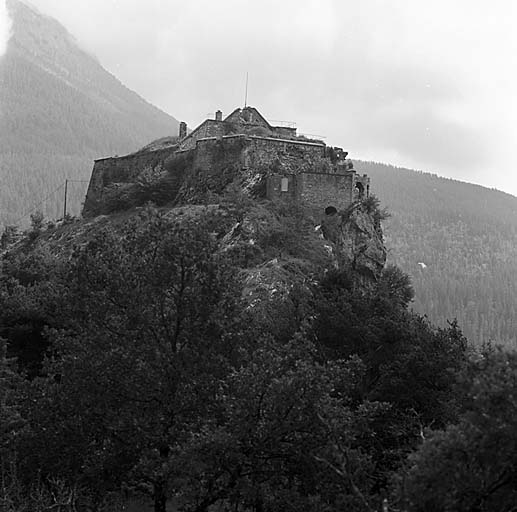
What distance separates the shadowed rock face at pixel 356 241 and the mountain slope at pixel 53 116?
71.3 metres

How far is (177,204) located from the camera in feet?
131

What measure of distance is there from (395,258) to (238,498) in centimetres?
12532

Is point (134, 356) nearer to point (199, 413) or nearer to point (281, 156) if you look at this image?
point (199, 413)

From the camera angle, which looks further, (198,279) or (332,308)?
(332,308)

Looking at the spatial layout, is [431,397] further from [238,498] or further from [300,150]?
[300,150]

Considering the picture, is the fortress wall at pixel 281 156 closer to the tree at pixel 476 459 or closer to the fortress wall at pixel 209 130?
the fortress wall at pixel 209 130

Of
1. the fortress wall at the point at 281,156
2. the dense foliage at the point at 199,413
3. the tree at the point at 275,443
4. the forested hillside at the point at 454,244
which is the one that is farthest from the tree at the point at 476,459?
the forested hillside at the point at 454,244

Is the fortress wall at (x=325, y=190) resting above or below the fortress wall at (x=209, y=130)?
below

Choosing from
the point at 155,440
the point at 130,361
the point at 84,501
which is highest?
the point at 130,361

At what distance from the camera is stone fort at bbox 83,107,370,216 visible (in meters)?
36.8

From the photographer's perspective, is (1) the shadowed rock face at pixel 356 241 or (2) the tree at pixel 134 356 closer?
(2) the tree at pixel 134 356

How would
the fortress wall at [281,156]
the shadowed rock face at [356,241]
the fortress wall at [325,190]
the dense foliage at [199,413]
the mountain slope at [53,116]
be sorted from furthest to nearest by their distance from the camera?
1. the mountain slope at [53,116]
2. the fortress wall at [281,156]
3. the fortress wall at [325,190]
4. the shadowed rock face at [356,241]
5. the dense foliage at [199,413]

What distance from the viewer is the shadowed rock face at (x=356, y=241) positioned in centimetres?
3516

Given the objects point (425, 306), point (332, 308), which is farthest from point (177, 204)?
point (425, 306)
